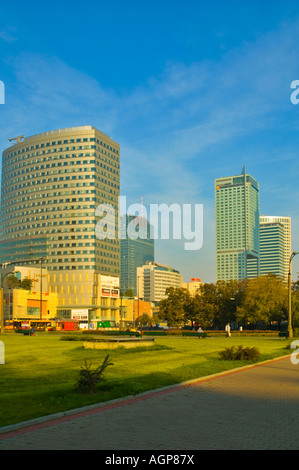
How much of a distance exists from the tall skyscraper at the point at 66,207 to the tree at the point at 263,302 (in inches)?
3391

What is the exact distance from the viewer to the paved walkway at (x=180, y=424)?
797 centimetres

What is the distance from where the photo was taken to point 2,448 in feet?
24.9

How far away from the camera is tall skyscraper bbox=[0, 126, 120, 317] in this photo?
540 feet

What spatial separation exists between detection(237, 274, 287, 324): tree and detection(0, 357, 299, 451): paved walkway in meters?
65.9

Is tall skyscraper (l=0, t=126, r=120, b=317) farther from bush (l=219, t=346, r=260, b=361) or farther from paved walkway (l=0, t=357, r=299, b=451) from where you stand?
paved walkway (l=0, t=357, r=299, b=451)

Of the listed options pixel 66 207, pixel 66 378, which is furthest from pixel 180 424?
pixel 66 207

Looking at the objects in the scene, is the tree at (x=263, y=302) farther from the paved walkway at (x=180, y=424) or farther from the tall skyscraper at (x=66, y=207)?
the tall skyscraper at (x=66, y=207)

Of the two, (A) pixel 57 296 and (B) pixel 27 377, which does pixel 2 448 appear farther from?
(A) pixel 57 296

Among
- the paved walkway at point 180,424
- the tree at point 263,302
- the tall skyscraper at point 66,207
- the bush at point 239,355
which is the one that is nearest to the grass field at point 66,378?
the paved walkway at point 180,424

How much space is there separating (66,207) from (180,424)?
163 metres

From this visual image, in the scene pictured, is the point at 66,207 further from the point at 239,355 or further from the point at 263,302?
the point at 239,355

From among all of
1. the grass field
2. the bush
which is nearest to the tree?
the grass field
